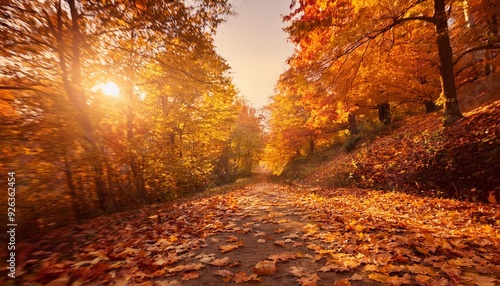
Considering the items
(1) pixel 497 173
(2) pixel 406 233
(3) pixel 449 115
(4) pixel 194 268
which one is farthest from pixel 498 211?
(4) pixel 194 268

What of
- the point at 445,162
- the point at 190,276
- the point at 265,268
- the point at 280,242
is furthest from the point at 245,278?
the point at 445,162

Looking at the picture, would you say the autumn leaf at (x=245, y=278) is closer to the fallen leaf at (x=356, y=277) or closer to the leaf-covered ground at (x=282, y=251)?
the leaf-covered ground at (x=282, y=251)

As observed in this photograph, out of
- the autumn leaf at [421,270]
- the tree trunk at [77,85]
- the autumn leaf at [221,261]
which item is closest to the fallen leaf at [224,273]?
the autumn leaf at [221,261]

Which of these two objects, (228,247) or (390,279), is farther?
(228,247)

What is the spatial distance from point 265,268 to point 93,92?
5901 mm

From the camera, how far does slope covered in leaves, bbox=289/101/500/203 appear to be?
5.46 meters

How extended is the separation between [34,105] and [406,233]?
636 centimetres

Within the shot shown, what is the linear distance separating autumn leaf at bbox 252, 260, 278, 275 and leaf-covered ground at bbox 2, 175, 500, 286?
0.01 metres

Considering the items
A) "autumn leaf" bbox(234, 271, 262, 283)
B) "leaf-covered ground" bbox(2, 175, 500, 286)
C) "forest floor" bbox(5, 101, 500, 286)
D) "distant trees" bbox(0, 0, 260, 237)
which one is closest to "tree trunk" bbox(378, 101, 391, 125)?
"forest floor" bbox(5, 101, 500, 286)

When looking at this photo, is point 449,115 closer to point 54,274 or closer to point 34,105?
point 54,274

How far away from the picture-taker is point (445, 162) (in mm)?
6484

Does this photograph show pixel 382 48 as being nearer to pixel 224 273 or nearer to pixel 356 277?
pixel 356 277

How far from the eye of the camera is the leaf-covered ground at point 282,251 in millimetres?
2406

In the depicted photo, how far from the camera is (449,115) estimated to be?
8016 mm
